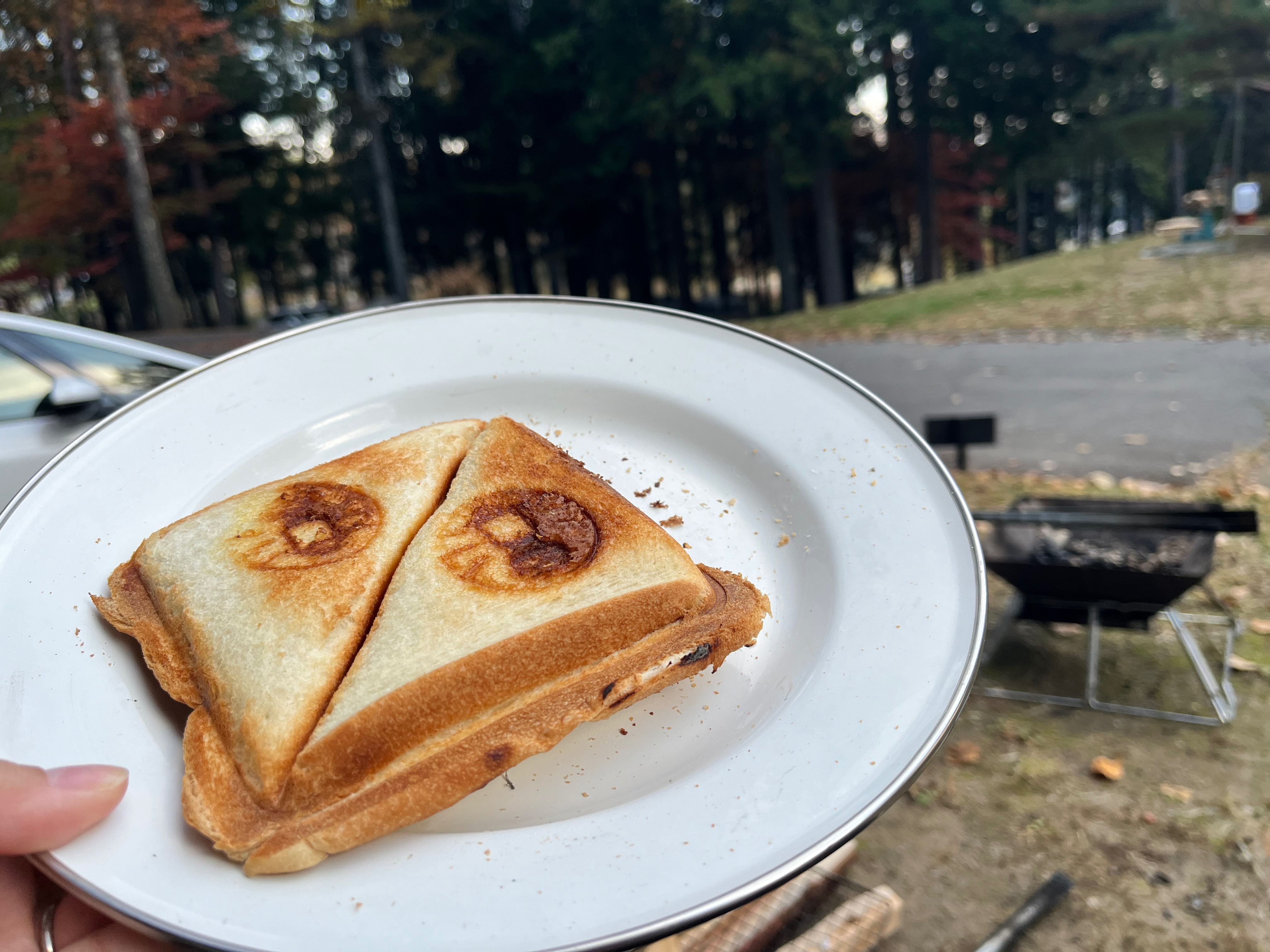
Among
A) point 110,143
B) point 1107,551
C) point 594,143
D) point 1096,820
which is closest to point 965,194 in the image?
point 594,143

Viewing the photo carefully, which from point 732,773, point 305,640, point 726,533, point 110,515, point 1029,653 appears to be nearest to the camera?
point 732,773

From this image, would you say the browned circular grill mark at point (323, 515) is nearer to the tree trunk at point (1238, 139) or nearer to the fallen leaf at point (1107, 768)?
the fallen leaf at point (1107, 768)

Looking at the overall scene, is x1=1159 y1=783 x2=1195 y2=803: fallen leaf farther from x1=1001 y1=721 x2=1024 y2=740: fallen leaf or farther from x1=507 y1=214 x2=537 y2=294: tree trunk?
x1=507 y1=214 x2=537 y2=294: tree trunk

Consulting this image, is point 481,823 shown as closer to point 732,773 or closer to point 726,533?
point 732,773

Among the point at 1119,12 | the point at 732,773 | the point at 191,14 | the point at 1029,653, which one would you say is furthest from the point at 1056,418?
the point at 191,14

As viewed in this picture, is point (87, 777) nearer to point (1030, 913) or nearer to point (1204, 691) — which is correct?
point (1030, 913)

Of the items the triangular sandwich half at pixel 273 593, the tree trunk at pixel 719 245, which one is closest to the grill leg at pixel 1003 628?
the triangular sandwich half at pixel 273 593

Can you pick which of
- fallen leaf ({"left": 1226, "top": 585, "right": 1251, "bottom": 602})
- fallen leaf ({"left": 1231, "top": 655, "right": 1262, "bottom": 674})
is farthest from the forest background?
fallen leaf ({"left": 1231, "top": 655, "right": 1262, "bottom": 674})
